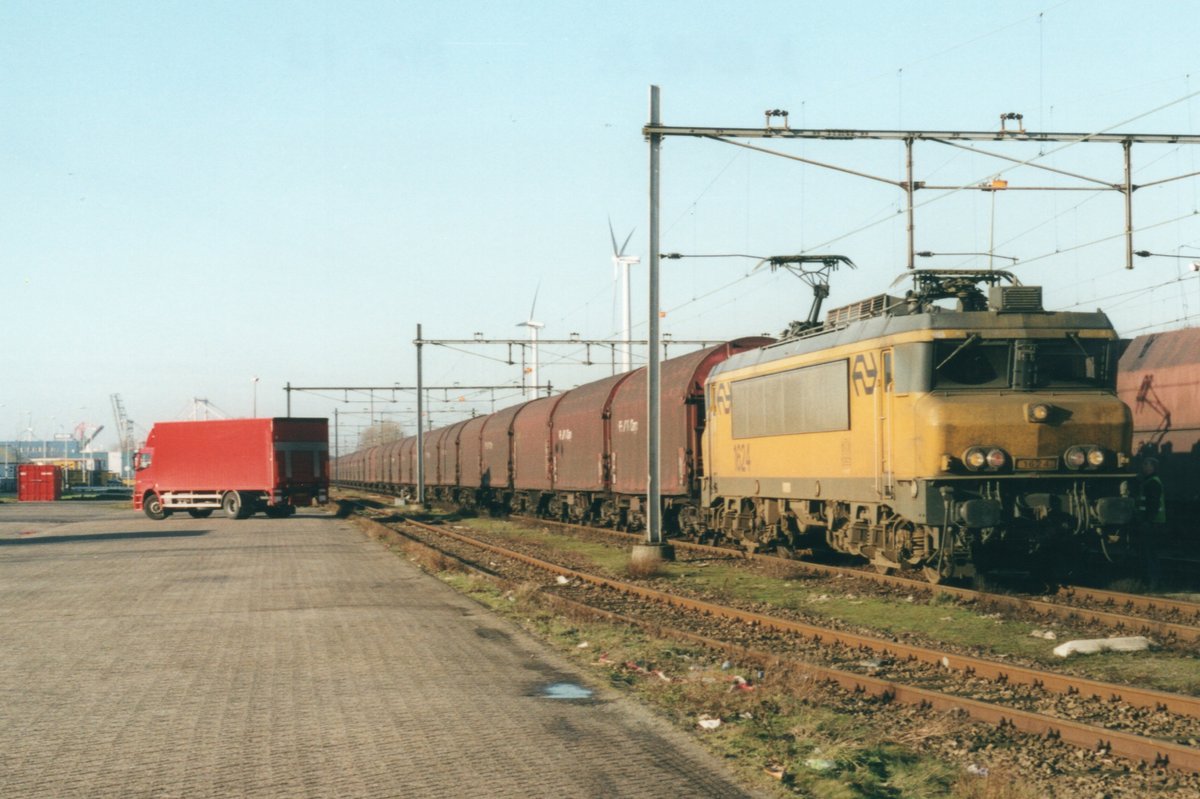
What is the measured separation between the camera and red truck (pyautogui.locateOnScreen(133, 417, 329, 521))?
132 ft

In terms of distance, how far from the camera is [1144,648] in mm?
10844

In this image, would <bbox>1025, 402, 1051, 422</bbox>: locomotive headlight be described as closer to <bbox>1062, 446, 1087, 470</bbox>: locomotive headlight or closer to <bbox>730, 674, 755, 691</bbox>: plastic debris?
<bbox>1062, 446, 1087, 470</bbox>: locomotive headlight

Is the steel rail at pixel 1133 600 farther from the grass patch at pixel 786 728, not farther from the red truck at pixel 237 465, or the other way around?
the red truck at pixel 237 465

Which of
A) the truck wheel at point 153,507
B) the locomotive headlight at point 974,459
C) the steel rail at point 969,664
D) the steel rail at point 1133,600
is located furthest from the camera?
→ the truck wheel at point 153,507

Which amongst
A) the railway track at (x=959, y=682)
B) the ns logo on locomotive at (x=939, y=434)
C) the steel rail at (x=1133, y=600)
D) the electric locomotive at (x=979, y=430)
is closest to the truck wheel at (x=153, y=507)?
the ns logo on locomotive at (x=939, y=434)

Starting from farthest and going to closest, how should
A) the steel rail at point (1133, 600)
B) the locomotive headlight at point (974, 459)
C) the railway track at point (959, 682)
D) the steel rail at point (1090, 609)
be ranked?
the locomotive headlight at point (974, 459), the steel rail at point (1133, 600), the steel rail at point (1090, 609), the railway track at point (959, 682)

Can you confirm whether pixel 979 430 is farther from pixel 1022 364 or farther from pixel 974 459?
pixel 1022 364

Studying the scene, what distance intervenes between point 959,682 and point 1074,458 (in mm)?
5446

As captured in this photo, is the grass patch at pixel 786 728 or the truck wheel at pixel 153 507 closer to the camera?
the grass patch at pixel 786 728

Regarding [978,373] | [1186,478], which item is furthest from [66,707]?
[1186,478]

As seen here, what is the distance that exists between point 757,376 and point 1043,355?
609 cm

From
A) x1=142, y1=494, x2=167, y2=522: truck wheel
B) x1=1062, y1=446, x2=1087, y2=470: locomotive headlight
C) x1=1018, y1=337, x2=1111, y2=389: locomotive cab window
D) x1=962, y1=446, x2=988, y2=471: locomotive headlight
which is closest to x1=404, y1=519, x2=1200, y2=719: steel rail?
x1=962, y1=446, x2=988, y2=471: locomotive headlight

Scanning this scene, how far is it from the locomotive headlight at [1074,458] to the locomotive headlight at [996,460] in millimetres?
750

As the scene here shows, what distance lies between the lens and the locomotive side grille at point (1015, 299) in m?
14.8
